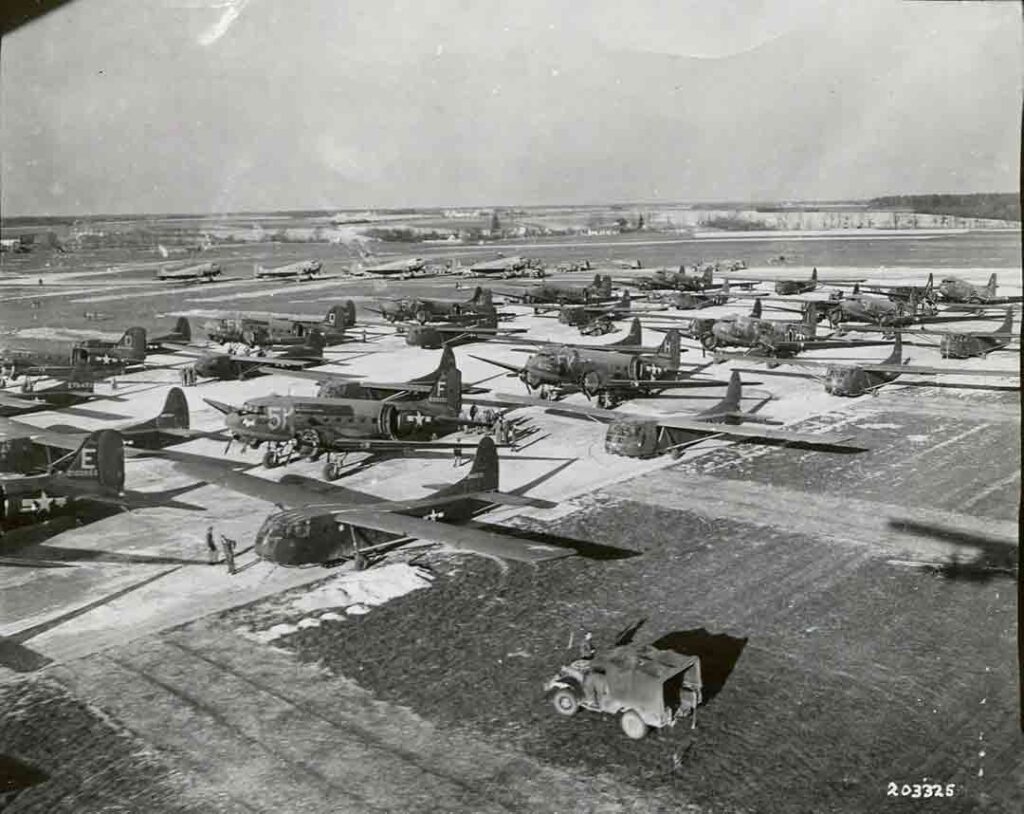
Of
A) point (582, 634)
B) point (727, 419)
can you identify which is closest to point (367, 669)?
point (582, 634)

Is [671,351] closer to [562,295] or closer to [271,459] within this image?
[271,459]

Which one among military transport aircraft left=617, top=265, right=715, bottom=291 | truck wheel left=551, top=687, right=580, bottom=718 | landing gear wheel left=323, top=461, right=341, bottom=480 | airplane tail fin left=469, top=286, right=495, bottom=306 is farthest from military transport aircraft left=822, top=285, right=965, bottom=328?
truck wheel left=551, top=687, right=580, bottom=718

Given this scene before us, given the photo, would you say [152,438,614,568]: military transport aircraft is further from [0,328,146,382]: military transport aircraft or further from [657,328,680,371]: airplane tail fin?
[0,328,146,382]: military transport aircraft

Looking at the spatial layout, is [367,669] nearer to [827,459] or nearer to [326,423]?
[326,423]

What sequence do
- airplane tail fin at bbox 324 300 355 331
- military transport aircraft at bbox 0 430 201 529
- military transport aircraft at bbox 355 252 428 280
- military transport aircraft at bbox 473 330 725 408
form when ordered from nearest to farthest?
military transport aircraft at bbox 0 430 201 529 → military transport aircraft at bbox 473 330 725 408 → airplane tail fin at bbox 324 300 355 331 → military transport aircraft at bbox 355 252 428 280

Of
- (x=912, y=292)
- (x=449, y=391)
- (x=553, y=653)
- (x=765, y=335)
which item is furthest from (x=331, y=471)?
(x=912, y=292)

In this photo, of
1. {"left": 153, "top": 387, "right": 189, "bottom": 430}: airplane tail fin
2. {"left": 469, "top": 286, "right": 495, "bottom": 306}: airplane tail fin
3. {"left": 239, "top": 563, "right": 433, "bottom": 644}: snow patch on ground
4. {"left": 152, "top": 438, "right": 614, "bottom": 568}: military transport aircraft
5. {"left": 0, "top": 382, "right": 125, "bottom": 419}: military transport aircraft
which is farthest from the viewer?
{"left": 469, "top": 286, "right": 495, "bottom": 306}: airplane tail fin
